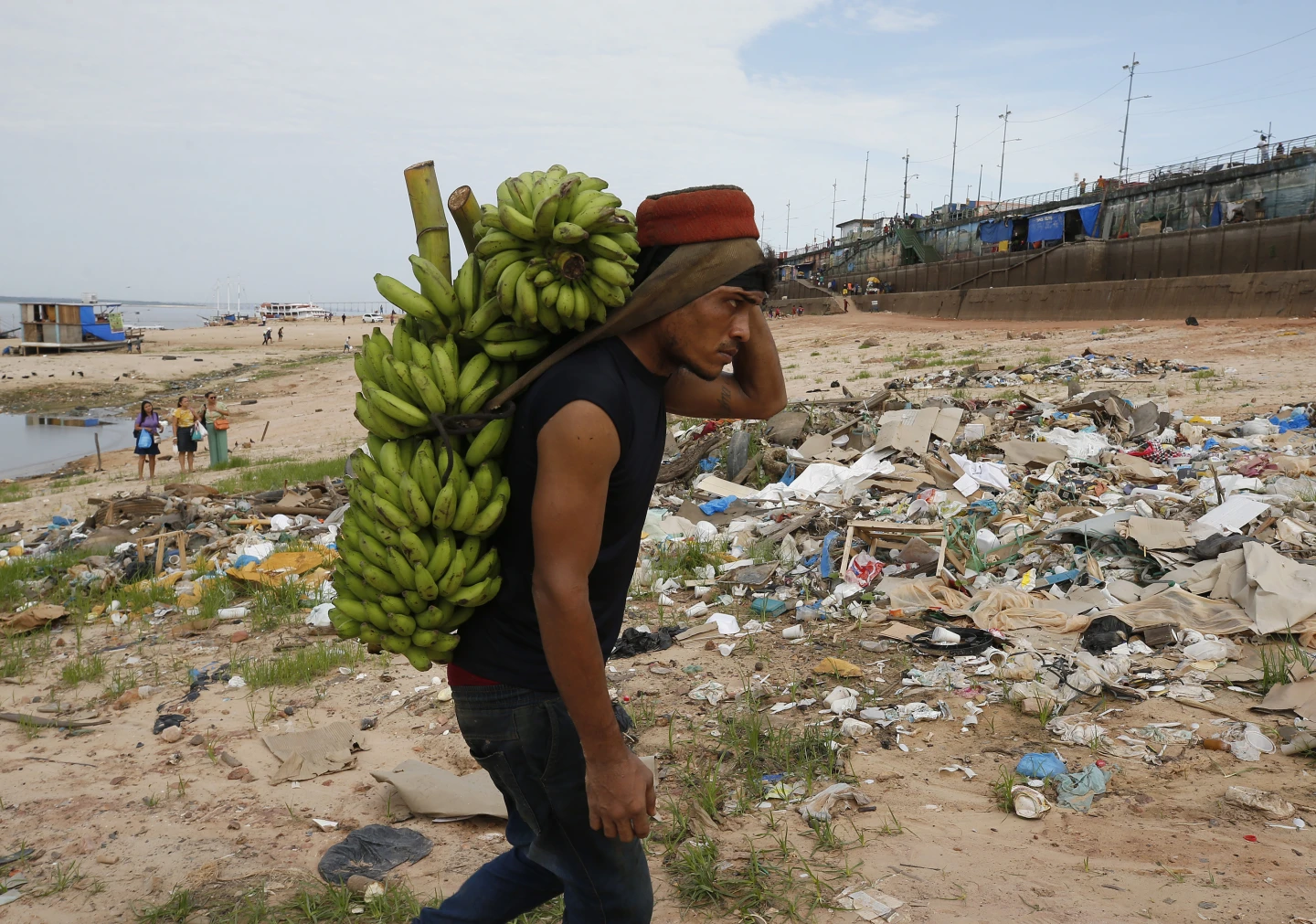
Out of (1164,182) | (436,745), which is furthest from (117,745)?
(1164,182)

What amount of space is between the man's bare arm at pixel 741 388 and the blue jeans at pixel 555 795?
30.6 inches

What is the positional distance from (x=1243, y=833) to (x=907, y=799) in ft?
3.45

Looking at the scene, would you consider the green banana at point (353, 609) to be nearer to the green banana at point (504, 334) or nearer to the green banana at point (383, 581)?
the green banana at point (383, 581)

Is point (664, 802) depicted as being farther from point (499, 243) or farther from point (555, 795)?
point (499, 243)

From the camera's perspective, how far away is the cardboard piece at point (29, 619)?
6184mm

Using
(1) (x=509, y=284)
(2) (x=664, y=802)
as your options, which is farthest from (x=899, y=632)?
(1) (x=509, y=284)

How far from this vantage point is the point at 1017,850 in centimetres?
289

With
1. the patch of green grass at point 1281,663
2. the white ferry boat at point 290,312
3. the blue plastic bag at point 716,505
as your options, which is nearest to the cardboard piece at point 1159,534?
the patch of green grass at point 1281,663

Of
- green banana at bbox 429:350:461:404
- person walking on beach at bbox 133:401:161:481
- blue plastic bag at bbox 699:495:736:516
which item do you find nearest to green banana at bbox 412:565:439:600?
green banana at bbox 429:350:461:404

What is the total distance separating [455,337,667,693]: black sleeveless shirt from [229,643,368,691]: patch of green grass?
3522mm

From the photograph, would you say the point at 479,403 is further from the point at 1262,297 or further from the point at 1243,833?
the point at 1262,297

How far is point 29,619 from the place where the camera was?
6.24 m

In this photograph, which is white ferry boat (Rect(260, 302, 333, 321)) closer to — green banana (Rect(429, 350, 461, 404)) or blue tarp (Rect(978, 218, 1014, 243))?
blue tarp (Rect(978, 218, 1014, 243))

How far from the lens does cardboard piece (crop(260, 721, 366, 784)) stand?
150 inches
